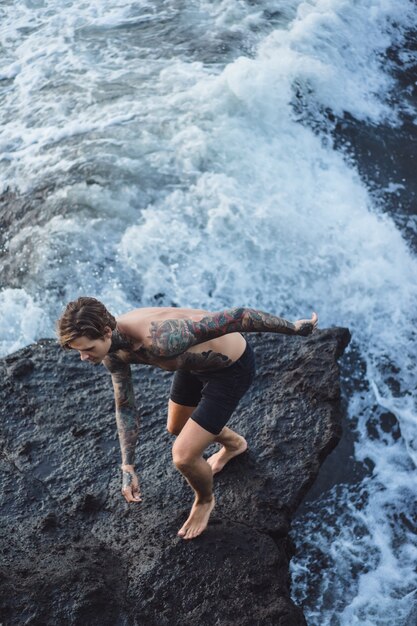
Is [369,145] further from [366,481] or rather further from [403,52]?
[366,481]

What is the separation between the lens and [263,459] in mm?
4992

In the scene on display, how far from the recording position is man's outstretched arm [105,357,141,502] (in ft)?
13.4

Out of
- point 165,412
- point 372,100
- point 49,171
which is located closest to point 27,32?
point 49,171

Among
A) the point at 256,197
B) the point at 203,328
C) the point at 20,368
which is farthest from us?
the point at 256,197

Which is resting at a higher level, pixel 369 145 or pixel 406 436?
pixel 369 145

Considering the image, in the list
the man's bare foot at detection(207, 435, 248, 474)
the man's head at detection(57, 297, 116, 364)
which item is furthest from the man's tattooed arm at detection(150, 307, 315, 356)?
the man's bare foot at detection(207, 435, 248, 474)

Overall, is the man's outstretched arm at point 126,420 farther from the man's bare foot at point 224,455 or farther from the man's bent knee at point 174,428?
the man's bare foot at point 224,455

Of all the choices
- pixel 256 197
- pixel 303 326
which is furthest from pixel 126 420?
pixel 256 197

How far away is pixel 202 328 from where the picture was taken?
3928 millimetres

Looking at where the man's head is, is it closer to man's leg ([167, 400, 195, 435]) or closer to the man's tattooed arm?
the man's tattooed arm

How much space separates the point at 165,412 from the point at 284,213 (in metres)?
3.16

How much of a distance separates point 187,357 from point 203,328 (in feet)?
0.68

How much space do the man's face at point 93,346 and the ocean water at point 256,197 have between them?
96.1 inches

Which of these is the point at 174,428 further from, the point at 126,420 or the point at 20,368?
the point at 20,368
